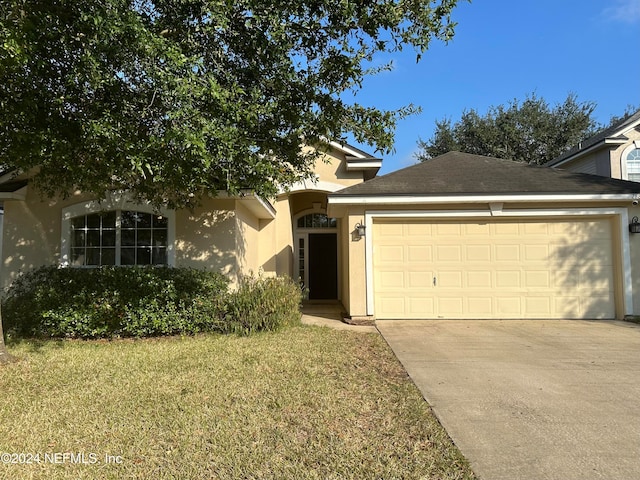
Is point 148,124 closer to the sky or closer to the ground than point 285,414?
closer to the sky

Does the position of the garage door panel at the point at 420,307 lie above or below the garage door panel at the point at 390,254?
below

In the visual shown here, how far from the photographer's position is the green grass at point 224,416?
3012 mm

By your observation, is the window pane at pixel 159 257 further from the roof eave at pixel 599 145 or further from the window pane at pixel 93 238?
the roof eave at pixel 599 145

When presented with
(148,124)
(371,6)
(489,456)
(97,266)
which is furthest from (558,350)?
(97,266)

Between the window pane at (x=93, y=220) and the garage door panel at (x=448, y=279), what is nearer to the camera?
the window pane at (x=93, y=220)

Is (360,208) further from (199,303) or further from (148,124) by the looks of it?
(148,124)

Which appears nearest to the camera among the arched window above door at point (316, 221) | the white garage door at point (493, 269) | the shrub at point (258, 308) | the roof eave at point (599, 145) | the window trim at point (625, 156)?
the shrub at point (258, 308)

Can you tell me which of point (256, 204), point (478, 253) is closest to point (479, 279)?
point (478, 253)

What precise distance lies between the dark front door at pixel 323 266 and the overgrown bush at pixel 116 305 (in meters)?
7.57

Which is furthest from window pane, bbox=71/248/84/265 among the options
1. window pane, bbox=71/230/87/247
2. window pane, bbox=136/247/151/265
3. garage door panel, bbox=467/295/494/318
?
garage door panel, bbox=467/295/494/318

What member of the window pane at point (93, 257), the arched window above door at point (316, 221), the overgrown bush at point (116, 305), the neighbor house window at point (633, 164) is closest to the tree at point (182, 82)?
the overgrown bush at point (116, 305)

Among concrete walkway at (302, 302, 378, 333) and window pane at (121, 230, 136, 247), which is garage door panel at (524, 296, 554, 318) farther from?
window pane at (121, 230, 136, 247)

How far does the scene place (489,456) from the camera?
314 centimetres

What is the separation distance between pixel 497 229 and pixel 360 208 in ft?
10.5
